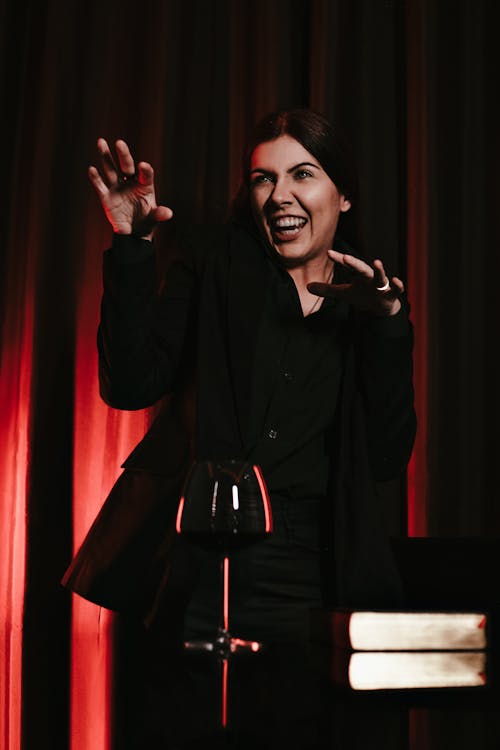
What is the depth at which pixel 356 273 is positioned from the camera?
1.29 m

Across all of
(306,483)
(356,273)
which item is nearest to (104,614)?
(306,483)

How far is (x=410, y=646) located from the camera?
0.73 m

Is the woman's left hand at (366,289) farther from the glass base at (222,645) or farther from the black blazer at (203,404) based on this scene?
Answer: the glass base at (222,645)

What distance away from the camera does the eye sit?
155 cm

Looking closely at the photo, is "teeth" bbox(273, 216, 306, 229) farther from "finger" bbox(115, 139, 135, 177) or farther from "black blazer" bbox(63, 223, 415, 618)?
"finger" bbox(115, 139, 135, 177)

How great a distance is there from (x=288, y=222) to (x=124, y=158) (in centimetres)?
43

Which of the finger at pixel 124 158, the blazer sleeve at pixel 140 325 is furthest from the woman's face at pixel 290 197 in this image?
the finger at pixel 124 158

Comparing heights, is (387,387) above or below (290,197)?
below

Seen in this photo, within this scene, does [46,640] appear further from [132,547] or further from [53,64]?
[53,64]

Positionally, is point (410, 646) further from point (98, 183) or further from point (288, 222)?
point (288, 222)

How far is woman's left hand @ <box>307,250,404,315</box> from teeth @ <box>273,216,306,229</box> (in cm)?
24

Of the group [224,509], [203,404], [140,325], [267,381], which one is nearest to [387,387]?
[267,381]

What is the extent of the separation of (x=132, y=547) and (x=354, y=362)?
482 mm

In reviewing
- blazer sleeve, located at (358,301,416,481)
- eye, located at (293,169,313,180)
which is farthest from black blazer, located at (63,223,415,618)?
eye, located at (293,169,313,180)
